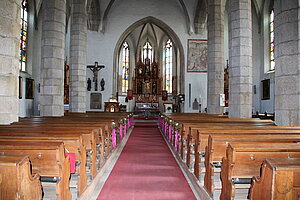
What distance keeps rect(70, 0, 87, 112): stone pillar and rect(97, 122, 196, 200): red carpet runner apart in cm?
693

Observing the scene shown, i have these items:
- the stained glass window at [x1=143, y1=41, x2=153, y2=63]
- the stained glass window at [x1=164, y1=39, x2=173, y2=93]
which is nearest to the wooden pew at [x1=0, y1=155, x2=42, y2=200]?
the stained glass window at [x1=164, y1=39, x2=173, y2=93]

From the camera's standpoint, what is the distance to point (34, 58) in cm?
1783

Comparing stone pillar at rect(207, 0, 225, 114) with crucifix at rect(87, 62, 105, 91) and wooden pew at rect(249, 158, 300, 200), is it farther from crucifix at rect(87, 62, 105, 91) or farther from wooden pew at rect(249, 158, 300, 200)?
wooden pew at rect(249, 158, 300, 200)

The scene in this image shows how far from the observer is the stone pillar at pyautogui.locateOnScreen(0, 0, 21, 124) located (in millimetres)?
5227

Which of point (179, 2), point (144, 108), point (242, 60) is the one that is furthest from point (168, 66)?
point (242, 60)

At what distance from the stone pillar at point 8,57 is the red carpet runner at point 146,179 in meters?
2.65

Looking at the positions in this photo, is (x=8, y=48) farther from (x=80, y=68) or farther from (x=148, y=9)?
(x=148, y=9)

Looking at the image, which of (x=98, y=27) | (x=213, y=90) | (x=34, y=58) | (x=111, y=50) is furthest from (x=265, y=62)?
(x=34, y=58)

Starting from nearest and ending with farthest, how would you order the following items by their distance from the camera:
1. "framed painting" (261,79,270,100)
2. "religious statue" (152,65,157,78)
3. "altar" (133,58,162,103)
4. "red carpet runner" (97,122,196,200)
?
1. "red carpet runner" (97,122,196,200)
2. "framed painting" (261,79,270,100)
3. "altar" (133,58,162,103)
4. "religious statue" (152,65,157,78)

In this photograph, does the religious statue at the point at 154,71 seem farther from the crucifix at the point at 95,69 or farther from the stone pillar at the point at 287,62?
the stone pillar at the point at 287,62

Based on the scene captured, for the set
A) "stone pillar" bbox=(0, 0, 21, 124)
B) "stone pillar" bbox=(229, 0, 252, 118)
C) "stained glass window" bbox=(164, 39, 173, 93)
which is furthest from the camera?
"stained glass window" bbox=(164, 39, 173, 93)

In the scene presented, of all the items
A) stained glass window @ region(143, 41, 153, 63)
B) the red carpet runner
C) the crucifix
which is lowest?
the red carpet runner

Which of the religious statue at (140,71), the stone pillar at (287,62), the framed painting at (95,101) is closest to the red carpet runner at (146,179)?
the stone pillar at (287,62)

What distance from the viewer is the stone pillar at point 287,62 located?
18.1 feet
